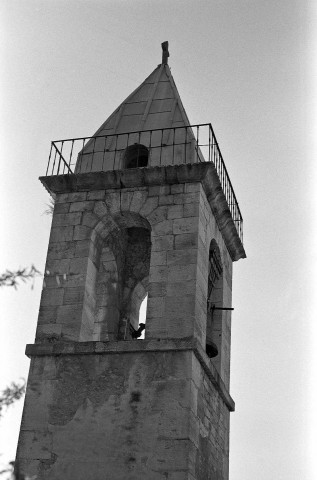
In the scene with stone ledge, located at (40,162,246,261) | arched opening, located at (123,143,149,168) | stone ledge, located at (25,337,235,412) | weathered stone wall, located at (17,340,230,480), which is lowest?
weathered stone wall, located at (17,340,230,480)

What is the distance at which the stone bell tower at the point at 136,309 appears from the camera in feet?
35.5

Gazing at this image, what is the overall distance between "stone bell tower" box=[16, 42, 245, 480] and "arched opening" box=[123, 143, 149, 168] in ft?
0.11

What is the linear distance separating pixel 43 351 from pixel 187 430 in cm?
242

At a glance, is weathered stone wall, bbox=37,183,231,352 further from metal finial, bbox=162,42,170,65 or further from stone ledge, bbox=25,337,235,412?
metal finial, bbox=162,42,170,65

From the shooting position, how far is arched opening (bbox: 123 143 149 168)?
1345 centimetres

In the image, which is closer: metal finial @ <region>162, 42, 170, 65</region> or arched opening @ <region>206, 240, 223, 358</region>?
arched opening @ <region>206, 240, 223, 358</region>

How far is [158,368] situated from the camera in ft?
36.4

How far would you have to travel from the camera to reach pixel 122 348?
444 inches

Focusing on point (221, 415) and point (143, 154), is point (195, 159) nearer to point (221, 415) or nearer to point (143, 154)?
point (143, 154)

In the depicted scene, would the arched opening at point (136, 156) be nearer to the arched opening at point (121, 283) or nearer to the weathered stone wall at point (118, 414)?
the arched opening at point (121, 283)

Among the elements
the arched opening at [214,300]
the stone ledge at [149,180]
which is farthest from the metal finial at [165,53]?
the arched opening at [214,300]

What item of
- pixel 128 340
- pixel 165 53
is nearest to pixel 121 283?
pixel 128 340

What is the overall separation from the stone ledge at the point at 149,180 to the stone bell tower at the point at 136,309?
0.07 ft

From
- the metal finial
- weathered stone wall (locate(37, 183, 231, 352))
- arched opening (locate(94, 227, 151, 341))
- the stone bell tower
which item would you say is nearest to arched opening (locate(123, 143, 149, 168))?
the stone bell tower
